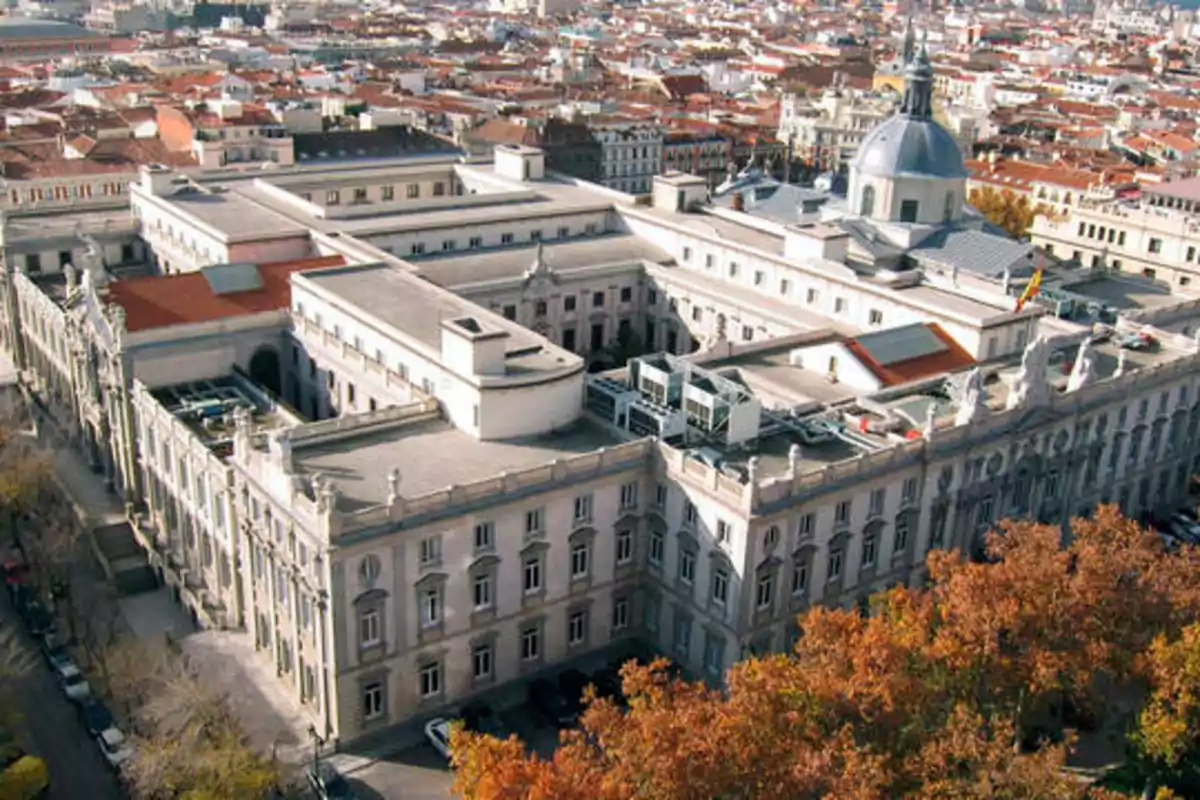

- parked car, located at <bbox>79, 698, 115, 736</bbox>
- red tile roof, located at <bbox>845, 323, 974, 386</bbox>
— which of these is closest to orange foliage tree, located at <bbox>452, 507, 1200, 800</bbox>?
red tile roof, located at <bbox>845, 323, 974, 386</bbox>

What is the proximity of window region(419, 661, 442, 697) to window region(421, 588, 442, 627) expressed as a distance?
2601 mm

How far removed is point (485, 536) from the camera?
65.4 meters

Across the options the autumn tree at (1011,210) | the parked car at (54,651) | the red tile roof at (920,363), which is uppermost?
the red tile roof at (920,363)

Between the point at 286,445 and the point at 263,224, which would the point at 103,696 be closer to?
the point at 286,445

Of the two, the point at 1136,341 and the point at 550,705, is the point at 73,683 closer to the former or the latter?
the point at 550,705

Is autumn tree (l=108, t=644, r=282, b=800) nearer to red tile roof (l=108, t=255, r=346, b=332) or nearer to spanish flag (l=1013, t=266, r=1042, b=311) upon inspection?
red tile roof (l=108, t=255, r=346, b=332)

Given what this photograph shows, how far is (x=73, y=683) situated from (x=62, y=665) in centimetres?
204

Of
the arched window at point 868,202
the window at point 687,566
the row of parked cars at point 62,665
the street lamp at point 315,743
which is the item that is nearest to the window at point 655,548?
the window at point 687,566

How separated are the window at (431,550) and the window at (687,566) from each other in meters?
13.7

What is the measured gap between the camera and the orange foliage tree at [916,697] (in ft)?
158

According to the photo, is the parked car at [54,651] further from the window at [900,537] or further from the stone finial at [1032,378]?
the stone finial at [1032,378]

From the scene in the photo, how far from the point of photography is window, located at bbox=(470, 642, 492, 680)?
223ft

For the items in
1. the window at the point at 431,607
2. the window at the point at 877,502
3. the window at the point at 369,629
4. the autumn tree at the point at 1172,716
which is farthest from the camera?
the window at the point at 877,502

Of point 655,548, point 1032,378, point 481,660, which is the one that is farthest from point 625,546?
point 1032,378
